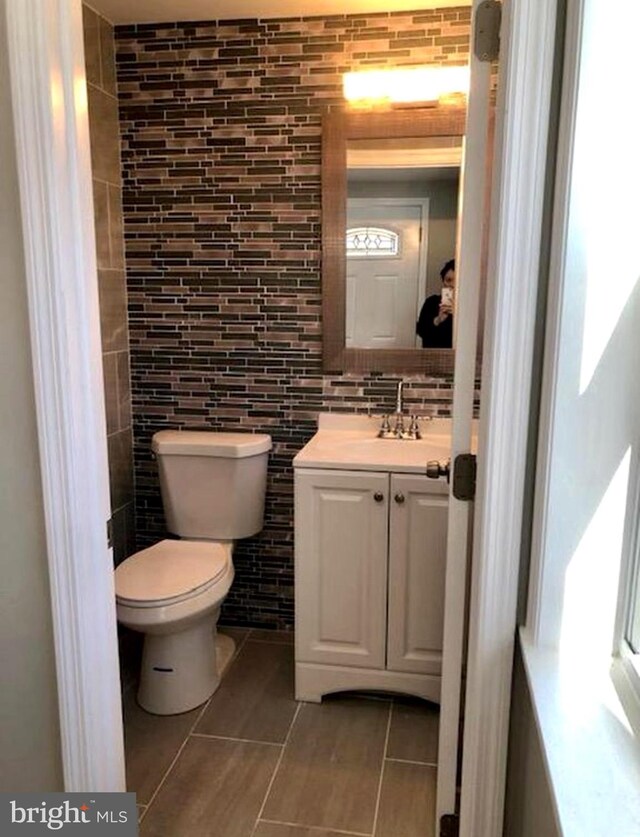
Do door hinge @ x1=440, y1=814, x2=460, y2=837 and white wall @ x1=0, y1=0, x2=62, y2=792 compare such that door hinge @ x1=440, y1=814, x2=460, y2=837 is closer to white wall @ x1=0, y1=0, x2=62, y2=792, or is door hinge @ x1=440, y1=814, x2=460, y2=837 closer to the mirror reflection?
white wall @ x1=0, y1=0, x2=62, y2=792

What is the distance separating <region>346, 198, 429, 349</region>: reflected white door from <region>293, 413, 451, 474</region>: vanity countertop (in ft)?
0.99

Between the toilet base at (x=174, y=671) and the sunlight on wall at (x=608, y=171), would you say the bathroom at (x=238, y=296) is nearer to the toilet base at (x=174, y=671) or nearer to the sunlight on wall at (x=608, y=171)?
the toilet base at (x=174, y=671)

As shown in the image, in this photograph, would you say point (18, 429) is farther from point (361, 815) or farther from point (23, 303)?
point (361, 815)

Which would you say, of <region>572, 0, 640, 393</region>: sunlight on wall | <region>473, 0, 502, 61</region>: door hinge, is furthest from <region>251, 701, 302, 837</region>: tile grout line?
<region>473, 0, 502, 61</region>: door hinge

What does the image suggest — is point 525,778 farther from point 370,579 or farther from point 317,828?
point 370,579

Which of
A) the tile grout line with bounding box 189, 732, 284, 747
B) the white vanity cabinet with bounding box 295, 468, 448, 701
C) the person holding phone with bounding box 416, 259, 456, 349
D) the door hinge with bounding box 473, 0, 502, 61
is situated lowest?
the tile grout line with bounding box 189, 732, 284, 747

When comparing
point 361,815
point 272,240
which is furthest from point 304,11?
point 361,815

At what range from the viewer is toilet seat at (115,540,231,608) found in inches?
78.1

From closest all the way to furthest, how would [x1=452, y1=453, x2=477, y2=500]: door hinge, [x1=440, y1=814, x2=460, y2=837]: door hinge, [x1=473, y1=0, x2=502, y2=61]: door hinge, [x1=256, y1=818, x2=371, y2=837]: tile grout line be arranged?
[x1=473, y1=0, x2=502, y2=61]: door hinge
[x1=452, y1=453, x2=477, y2=500]: door hinge
[x1=440, y1=814, x2=460, y2=837]: door hinge
[x1=256, y1=818, x2=371, y2=837]: tile grout line

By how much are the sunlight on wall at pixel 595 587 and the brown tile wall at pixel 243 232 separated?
4.59 ft

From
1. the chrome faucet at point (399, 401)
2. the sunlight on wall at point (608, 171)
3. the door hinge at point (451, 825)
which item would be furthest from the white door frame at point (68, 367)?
the chrome faucet at point (399, 401)

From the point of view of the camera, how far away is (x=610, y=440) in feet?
3.20

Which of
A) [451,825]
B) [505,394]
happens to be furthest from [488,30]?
[451,825]

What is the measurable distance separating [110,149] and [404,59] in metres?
1.09
